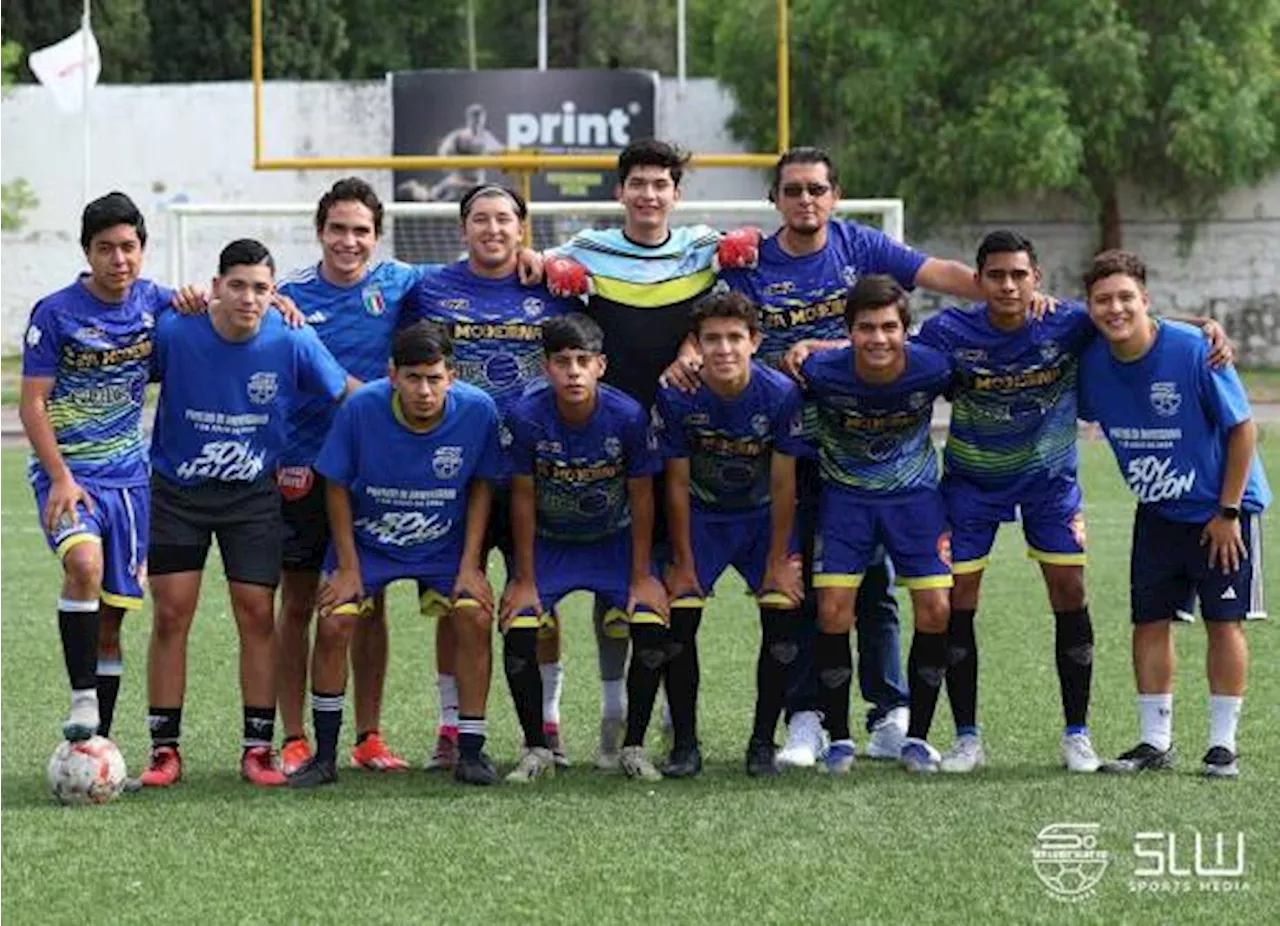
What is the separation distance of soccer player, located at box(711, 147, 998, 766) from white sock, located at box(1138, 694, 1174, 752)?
2.42 feet

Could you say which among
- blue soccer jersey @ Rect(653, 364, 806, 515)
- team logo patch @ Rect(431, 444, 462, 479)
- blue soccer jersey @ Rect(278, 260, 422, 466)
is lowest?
team logo patch @ Rect(431, 444, 462, 479)

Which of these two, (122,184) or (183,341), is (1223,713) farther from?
(122,184)

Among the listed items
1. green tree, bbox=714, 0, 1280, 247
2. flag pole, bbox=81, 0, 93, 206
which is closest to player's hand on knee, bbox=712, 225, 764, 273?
flag pole, bbox=81, 0, 93, 206

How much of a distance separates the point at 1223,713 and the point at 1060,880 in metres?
1.58

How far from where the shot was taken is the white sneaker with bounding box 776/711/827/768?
23.5ft

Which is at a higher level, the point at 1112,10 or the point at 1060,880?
the point at 1112,10

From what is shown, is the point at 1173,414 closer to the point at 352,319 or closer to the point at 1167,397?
the point at 1167,397

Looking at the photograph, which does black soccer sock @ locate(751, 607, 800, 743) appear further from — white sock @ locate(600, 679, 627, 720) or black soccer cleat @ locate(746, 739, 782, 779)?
white sock @ locate(600, 679, 627, 720)

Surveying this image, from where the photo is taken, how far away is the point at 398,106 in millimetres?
27734

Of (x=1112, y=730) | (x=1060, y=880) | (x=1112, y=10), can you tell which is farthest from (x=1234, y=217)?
(x=1060, y=880)

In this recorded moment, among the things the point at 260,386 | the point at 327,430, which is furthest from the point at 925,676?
the point at 260,386

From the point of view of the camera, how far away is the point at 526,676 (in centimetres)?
705

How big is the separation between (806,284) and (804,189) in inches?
11.3

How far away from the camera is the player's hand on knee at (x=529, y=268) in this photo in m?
7.17
